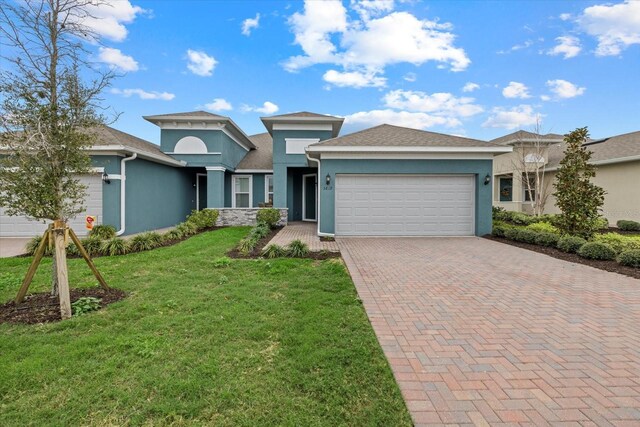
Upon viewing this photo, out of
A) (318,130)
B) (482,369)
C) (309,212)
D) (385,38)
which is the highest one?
(385,38)

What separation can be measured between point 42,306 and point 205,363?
3261 millimetres

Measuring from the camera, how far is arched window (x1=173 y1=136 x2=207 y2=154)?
15.5m

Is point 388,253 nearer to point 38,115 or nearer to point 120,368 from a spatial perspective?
point 120,368

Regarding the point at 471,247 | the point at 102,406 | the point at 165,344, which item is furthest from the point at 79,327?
the point at 471,247

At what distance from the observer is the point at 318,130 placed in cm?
1617

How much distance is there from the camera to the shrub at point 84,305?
13.7ft

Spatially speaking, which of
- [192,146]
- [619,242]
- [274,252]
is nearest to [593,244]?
[619,242]

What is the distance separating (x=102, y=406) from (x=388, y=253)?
22.9 feet

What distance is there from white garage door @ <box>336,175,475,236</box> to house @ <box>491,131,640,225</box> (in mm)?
5418

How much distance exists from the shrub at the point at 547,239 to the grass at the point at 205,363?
25.2 ft

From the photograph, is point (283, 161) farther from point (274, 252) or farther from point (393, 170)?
point (274, 252)

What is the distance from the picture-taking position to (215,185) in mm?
15680

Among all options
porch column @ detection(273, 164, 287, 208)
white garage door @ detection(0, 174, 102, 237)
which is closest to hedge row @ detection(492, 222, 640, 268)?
porch column @ detection(273, 164, 287, 208)

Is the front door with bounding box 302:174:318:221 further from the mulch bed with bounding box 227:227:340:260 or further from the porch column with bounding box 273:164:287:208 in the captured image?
the mulch bed with bounding box 227:227:340:260
